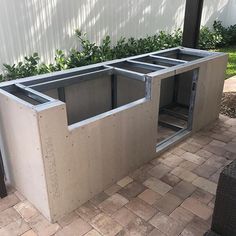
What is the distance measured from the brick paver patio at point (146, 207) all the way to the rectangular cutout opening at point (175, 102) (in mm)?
766

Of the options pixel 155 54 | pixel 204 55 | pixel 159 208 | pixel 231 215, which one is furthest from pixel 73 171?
pixel 204 55

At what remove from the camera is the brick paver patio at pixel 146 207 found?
2041mm

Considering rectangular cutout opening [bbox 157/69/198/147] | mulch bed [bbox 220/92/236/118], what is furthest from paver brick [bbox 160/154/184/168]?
mulch bed [bbox 220/92/236/118]

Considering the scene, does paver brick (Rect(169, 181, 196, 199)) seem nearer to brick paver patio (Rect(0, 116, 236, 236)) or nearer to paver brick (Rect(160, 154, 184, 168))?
brick paver patio (Rect(0, 116, 236, 236))

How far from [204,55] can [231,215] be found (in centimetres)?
233

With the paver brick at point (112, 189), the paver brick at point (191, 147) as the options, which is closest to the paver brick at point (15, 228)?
the paver brick at point (112, 189)

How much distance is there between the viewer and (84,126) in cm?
206

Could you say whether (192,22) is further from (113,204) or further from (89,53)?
(113,204)

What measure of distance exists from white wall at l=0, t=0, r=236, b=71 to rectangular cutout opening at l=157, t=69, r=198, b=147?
192 centimetres

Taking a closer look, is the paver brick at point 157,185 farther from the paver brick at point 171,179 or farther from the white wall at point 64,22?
the white wall at point 64,22

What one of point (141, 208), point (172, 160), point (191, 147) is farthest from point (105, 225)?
point (191, 147)

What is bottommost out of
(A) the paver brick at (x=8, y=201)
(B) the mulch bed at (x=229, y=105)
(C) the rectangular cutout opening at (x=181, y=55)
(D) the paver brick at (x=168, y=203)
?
(A) the paver brick at (x=8, y=201)

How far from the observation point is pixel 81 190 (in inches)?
87.7

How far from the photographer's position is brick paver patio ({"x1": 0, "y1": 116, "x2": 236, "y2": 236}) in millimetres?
2041
